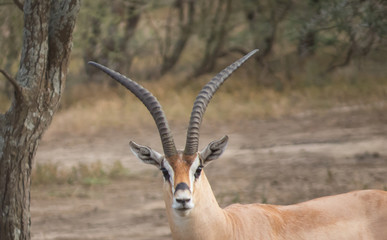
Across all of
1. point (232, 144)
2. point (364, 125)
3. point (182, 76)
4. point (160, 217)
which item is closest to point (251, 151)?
point (232, 144)

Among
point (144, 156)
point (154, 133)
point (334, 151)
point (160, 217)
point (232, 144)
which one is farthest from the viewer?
point (154, 133)

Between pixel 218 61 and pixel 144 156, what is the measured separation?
12.7 meters

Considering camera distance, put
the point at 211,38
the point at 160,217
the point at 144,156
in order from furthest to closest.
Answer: the point at 211,38
the point at 160,217
the point at 144,156

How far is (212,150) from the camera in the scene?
18.1ft

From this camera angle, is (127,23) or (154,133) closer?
(154,133)

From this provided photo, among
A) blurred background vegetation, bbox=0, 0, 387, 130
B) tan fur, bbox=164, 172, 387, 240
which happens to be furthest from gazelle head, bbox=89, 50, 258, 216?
blurred background vegetation, bbox=0, 0, 387, 130

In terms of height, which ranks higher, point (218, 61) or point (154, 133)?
point (218, 61)

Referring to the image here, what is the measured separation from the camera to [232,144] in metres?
12.8

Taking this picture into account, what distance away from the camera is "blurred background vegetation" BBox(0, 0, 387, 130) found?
48.2ft

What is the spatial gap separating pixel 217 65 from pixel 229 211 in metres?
12.3

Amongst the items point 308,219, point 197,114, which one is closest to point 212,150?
point 197,114

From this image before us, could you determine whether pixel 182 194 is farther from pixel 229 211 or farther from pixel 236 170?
pixel 236 170

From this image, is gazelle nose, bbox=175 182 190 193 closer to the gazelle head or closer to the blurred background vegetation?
the gazelle head

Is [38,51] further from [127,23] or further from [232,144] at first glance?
[127,23]
